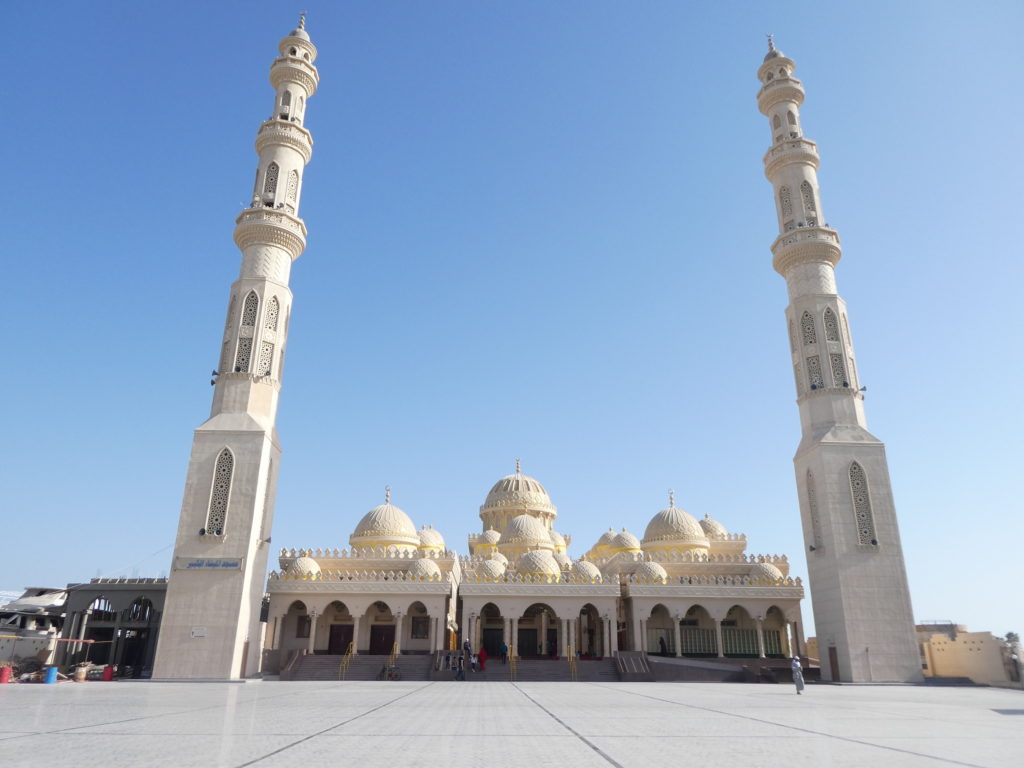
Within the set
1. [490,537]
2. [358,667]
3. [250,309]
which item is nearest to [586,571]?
[490,537]

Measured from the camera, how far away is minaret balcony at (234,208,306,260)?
29953 mm

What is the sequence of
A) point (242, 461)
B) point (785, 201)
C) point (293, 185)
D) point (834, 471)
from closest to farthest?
1. point (242, 461)
2. point (834, 471)
3. point (293, 185)
4. point (785, 201)

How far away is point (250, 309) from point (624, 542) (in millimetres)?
23840

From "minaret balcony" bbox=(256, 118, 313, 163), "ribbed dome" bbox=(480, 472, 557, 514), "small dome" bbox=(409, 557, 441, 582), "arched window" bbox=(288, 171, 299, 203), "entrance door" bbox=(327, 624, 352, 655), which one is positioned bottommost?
"entrance door" bbox=(327, 624, 352, 655)

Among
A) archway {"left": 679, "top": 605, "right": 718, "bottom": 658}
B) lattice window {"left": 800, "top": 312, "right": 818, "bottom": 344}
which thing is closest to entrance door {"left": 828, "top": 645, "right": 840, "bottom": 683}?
archway {"left": 679, "top": 605, "right": 718, "bottom": 658}

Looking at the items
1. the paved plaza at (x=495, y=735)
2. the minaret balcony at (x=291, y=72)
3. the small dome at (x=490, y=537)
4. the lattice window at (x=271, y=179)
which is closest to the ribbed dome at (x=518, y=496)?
the small dome at (x=490, y=537)

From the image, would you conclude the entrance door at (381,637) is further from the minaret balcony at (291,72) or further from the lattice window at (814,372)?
the minaret balcony at (291,72)

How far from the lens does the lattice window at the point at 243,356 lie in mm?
27906

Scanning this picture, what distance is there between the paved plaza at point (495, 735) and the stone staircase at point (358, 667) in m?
15.3

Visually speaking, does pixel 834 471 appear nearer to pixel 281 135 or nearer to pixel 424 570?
pixel 424 570

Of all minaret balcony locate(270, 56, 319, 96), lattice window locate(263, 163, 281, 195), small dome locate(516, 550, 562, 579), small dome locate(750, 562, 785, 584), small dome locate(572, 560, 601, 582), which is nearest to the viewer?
small dome locate(572, 560, 601, 582)

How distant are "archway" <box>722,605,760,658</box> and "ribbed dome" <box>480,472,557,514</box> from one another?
566 inches

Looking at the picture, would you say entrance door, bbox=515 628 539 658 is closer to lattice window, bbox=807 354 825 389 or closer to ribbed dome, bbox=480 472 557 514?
ribbed dome, bbox=480 472 557 514

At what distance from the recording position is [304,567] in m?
30.3
